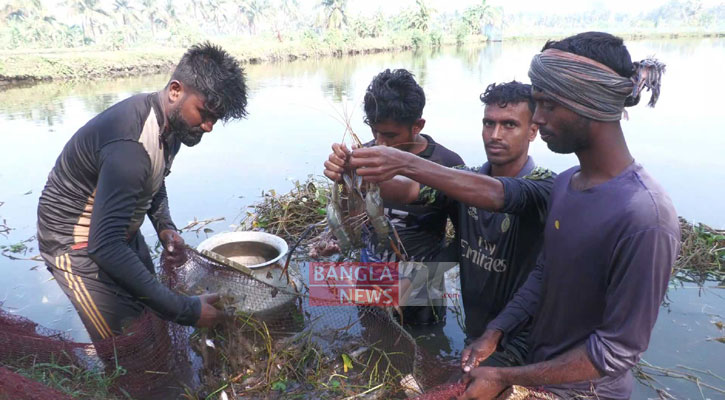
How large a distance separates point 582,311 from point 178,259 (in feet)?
9.10

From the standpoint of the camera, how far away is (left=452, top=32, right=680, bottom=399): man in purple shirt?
4.92ft

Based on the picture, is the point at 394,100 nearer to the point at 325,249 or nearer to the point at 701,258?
the point at 325,249

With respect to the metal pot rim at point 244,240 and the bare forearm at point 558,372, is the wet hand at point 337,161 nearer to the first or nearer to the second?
the bare forearm at point 558,372

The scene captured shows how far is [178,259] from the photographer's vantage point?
324 cm

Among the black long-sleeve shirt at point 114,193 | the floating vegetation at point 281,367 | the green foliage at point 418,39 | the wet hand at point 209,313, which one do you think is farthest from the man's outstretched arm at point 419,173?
the green foliage at point 418,39

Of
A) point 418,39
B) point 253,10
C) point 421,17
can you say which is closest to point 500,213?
point 418,39

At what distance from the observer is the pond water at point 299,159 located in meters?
3.88

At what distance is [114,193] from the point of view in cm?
222

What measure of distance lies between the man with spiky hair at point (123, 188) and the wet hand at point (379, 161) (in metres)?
1.07

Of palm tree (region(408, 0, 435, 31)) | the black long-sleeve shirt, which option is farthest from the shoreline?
the black long-sleeve shirt

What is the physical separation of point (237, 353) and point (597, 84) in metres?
2.63

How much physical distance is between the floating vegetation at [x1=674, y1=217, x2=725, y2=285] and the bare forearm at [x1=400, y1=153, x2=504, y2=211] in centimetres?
377

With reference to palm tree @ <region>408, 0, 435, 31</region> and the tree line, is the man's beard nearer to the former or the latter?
the tree line

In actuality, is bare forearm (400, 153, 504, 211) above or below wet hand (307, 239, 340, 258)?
above
